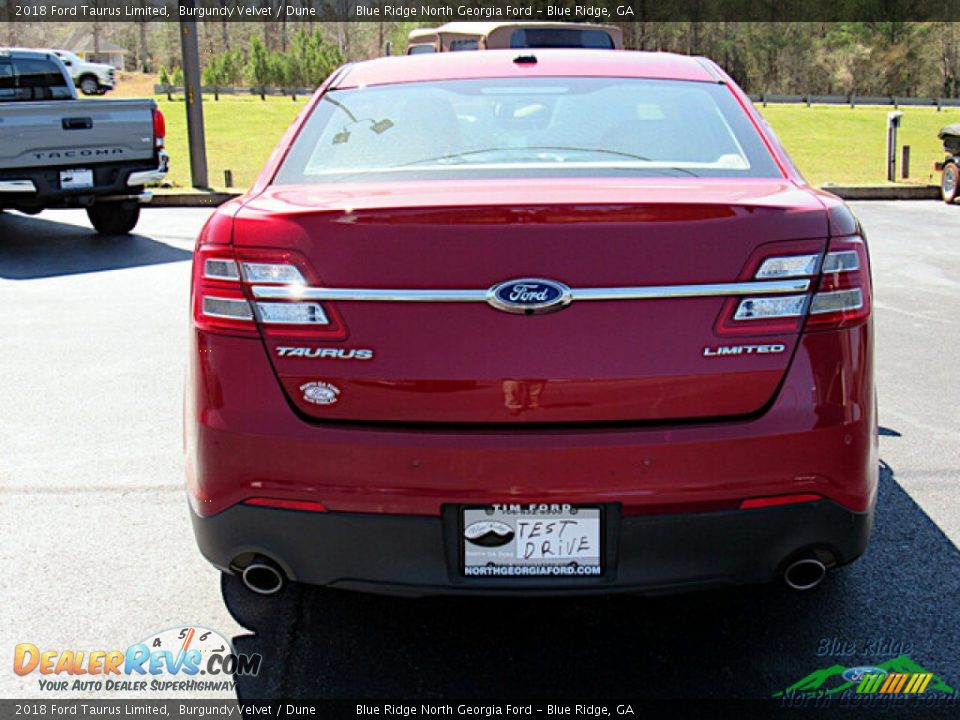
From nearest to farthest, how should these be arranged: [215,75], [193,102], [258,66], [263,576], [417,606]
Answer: [263,576]
[417,606]
[193,102]
[215,75]
[258,66]

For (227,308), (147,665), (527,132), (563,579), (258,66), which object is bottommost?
(147,665)

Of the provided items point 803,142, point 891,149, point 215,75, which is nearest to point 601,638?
point 891,149

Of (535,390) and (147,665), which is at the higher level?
(535,390)

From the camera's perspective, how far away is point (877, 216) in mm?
13633

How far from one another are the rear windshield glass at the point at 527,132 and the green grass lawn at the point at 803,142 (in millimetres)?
13507

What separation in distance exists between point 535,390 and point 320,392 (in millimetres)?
501

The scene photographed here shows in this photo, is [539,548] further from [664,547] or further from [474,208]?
Result: [474,208]

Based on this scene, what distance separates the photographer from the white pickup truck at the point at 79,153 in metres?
10.6

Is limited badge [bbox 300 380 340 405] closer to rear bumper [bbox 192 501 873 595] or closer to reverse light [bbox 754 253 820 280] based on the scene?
rear bumper [bbox 192 501 873 595]

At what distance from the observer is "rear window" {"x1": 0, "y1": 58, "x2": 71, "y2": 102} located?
1210 cm

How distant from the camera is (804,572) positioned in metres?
2.68

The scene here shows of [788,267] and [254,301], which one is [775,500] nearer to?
[788,267]

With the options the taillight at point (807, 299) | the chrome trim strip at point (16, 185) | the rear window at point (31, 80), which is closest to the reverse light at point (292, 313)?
the taillight at point (807, 299)

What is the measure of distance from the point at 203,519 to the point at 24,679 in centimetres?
76
